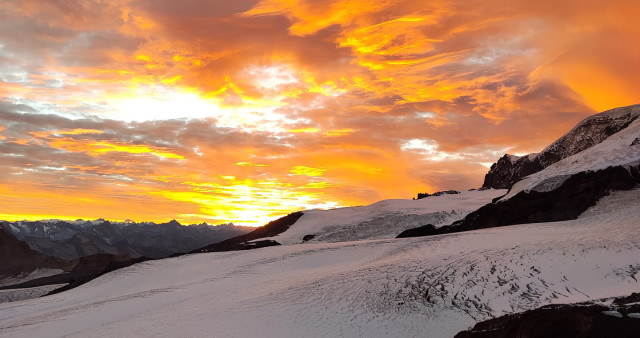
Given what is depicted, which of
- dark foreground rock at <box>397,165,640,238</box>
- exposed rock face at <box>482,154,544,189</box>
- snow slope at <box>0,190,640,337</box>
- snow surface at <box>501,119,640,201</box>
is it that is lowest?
snow slope at <box>0,190,640,337</box>

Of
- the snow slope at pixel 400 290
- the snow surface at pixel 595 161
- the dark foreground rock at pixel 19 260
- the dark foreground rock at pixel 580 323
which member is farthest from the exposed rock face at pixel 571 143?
the dark foreground rock at pixel 19 260

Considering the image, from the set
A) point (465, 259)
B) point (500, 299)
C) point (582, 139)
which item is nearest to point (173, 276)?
point (465, 259)

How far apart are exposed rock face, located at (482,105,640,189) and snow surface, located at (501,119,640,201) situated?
105 ft

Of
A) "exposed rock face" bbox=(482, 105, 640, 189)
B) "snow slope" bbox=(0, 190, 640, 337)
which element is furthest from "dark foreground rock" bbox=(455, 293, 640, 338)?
"exposed rock face" bbox=(482, 105, 640, 189)

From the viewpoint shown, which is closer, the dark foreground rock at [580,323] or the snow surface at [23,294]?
the dark foreground rock at [580,323]

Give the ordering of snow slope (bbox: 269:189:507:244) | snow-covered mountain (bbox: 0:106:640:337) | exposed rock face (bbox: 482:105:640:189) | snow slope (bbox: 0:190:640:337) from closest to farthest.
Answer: snow slope (bbox: 0:190:640:337) < snow-covered mountain (bbox: 0:106:640:337) < snow slope (bbox: 269:189:507:244) < exposed rock face (bbox: 482:105:640:189)

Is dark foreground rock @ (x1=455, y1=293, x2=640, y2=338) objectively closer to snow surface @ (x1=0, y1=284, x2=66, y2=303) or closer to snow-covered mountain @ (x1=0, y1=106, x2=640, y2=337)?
snow-covered mountain @ (x1=0, y1=106, x2=640, y2=337)

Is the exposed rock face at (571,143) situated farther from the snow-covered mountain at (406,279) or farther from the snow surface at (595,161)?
the snow-covered mountain at (406,279)

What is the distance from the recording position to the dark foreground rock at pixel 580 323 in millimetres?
9438

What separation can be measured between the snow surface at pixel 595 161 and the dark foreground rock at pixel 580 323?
95.2 ft

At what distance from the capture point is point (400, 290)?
20.5 m

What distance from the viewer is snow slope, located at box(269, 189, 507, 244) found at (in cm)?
5656

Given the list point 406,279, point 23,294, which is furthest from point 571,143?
point 23,294

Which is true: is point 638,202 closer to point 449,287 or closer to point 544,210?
point 544,210
